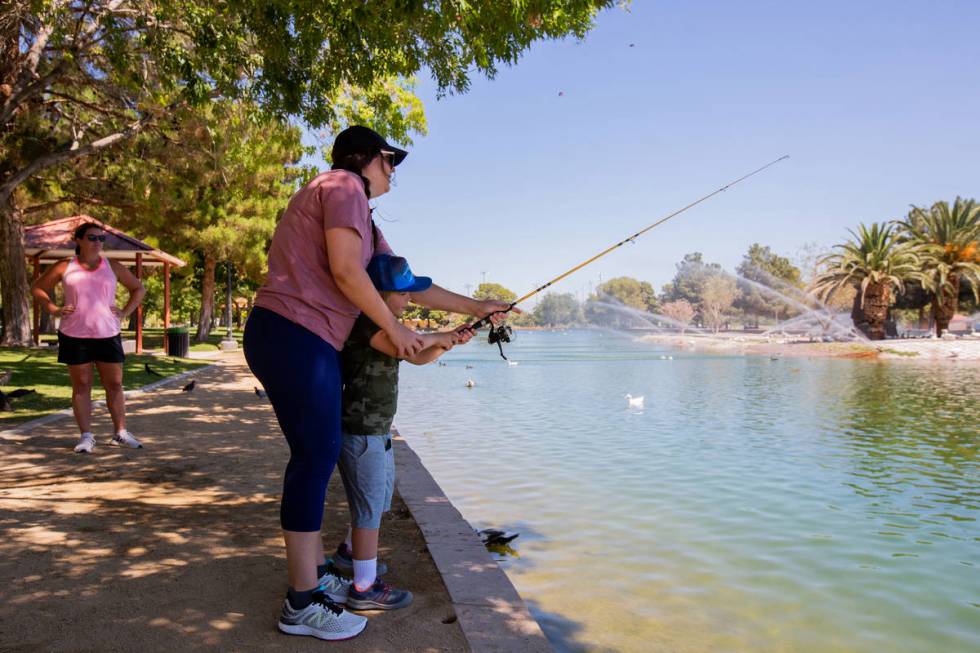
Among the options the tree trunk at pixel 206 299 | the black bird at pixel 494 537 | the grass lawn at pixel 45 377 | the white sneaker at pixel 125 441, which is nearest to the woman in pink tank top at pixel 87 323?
the white sneaker at pixel 125 441

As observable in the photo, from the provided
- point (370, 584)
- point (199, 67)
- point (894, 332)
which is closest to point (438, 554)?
point (370, 584)

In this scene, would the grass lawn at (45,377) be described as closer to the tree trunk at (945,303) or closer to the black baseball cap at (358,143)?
the black baseball cap at (358,143)

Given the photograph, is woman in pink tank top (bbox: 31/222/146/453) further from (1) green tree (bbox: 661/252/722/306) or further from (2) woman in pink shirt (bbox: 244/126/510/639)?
(1) green tree (bbox: 661/252/722/306)

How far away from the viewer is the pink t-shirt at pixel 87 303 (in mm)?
6406

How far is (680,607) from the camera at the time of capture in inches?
192

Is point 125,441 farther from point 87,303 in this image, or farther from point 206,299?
point 206,299

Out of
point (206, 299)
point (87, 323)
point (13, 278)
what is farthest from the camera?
point (206, 299)

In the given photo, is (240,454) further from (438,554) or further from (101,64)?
(101,64)

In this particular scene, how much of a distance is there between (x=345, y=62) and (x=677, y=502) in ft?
22.3

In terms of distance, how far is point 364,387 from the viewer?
3262mm

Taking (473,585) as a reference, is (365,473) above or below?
above

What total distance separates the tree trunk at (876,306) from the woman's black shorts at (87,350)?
47.6 meters

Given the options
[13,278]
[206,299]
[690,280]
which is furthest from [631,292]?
[13,278]

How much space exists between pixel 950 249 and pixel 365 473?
5309 centimetres
